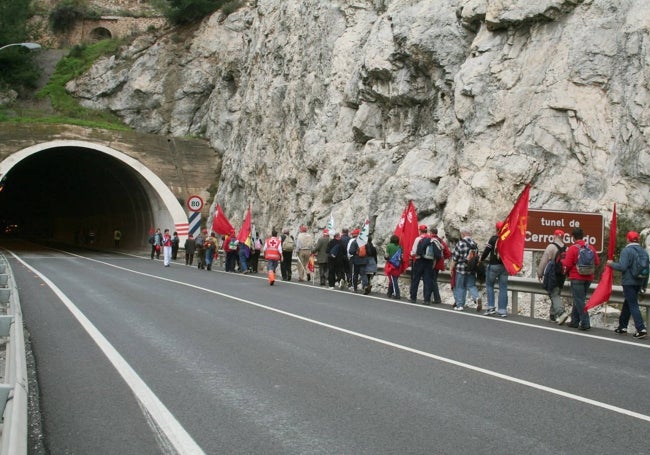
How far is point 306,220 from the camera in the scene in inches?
1214

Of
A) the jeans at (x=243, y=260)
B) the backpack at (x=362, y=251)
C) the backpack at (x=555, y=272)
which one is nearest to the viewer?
the backpack at (x=555, y=272)

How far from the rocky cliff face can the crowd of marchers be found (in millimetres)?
2965

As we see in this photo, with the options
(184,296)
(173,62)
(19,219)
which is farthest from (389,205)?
(19,219)

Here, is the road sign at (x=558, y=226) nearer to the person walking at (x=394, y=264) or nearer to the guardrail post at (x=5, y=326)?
the person walking at (x=394, y=264)

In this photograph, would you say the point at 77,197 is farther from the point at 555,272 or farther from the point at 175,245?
the point at 555,272

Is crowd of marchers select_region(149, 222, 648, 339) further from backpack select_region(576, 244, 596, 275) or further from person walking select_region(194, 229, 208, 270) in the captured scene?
person walking select_region(194, 229, 208, 270)

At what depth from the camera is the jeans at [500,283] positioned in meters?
14.2

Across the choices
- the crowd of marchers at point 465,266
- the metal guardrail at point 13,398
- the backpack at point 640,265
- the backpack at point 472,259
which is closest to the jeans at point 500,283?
the crowd of marchers at point 465,266

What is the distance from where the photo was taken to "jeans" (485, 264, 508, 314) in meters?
14.2

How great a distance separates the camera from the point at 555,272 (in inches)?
520

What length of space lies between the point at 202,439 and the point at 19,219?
87.4 m

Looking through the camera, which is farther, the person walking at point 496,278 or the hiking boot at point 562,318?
the person walking at point 496,278

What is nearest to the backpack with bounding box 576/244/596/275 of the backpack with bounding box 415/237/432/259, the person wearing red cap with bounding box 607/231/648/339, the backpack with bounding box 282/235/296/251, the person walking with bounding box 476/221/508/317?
the person wearing red cap with bounding box 607/231/648/339

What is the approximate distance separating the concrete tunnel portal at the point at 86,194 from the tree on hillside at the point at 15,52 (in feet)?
20.0
